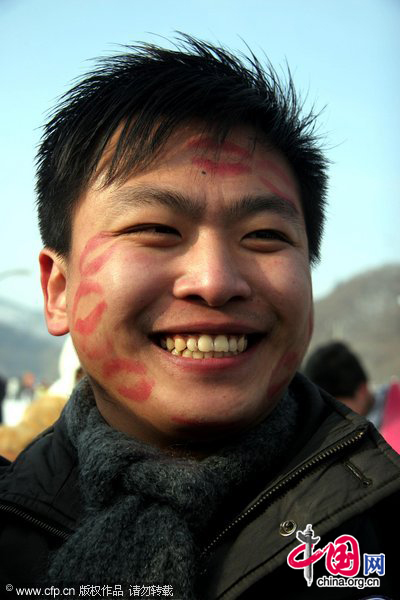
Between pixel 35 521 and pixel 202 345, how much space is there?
68 centimetres

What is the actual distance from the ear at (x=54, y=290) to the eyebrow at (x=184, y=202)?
1.29 feet

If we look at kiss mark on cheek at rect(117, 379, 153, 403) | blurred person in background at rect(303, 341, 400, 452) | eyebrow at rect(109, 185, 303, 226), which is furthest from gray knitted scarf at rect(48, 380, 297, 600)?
blurred person in background at rect(303, 341, 400, 452)

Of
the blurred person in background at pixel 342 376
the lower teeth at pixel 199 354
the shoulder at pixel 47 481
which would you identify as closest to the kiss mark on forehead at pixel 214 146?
the lower teeth at pixel 199 354

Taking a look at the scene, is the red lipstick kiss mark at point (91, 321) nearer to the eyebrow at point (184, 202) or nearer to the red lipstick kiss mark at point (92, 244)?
the red lipstick kiss mark at point (92, 244)

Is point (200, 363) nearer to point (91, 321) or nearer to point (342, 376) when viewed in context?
point (91, 321)

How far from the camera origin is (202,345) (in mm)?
1828

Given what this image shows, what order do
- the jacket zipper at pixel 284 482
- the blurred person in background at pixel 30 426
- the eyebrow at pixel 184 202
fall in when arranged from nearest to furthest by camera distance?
1. the jacket zipper at pixel 284 482
2. the eyebrow at pixel 184 202
3. the blurred person in background at pixel 30 426

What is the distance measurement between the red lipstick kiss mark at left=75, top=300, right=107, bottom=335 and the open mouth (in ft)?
0.63

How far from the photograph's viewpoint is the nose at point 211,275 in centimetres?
174

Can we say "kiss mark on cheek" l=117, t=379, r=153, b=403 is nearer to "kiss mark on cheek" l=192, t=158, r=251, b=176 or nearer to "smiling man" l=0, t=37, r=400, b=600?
"smiling man" l=0, t=37, r=400, b=600

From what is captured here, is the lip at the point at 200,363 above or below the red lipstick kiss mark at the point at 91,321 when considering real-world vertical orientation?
below

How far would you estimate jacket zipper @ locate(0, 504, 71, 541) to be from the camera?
1819 mm

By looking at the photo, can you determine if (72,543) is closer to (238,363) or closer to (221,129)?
(238,363)

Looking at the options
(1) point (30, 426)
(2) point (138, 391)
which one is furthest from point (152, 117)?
(1) point (30, 426)
